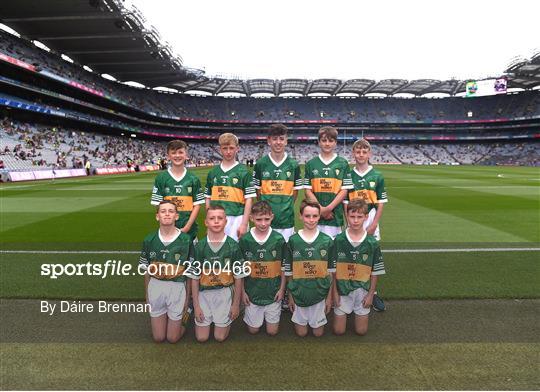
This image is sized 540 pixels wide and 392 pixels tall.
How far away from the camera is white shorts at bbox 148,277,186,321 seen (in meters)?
3.91

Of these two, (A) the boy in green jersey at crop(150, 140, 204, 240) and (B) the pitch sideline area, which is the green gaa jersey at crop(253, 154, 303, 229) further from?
(B) the pitch sideline area

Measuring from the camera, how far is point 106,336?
13.2 ft

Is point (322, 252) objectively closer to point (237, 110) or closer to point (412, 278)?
point (412, 278)

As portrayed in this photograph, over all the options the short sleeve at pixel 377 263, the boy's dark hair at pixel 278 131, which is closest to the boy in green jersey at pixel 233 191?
the boy's dark hair at pixel 278 131

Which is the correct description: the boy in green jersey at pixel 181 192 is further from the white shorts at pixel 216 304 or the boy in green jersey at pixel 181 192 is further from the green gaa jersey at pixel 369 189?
the green gaa jersey at pixel 369 189

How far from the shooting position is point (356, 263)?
420 cm

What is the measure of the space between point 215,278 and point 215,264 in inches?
6.0

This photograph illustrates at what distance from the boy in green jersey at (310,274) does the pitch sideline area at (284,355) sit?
22 cm

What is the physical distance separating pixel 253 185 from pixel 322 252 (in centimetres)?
151

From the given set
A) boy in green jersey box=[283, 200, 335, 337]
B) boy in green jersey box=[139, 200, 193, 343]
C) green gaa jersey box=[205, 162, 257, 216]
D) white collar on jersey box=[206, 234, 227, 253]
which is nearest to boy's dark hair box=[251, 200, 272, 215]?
boy in green jersey box=[283, 200, 335, 337]

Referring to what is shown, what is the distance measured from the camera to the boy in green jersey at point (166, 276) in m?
3.89

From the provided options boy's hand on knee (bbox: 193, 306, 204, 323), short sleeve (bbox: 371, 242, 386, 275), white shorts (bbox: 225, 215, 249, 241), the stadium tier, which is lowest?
boy's hand on knee (bbox: 193, 306, 204, 323)

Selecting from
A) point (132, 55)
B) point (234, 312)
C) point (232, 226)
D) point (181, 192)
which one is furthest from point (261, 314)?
point (132, 55)

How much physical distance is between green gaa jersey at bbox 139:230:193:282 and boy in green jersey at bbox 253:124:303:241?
1.46 m
